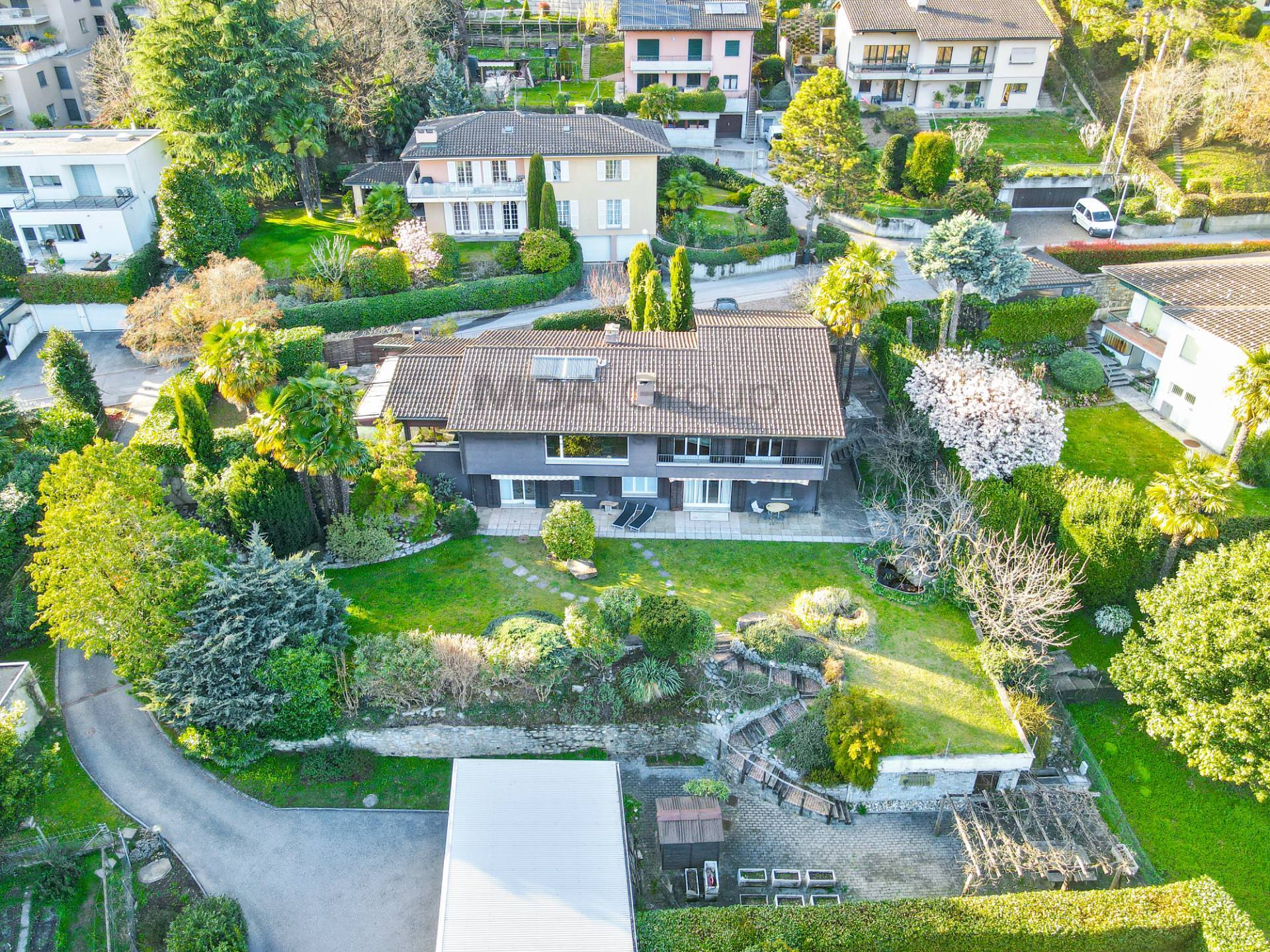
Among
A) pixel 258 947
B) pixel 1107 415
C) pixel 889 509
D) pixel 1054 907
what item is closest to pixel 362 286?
pixel 889 509

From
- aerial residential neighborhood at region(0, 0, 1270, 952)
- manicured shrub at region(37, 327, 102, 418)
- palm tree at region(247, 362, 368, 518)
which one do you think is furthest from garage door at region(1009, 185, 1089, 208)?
manicured shrub at region(37, 327, 102, 418)

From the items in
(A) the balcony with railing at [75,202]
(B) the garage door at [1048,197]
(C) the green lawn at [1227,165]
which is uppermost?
(C) the green lawn at [1227,165]

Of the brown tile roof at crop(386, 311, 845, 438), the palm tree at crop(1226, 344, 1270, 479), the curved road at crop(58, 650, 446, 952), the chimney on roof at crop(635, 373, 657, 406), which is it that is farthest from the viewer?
the chimney on roof at crop(635, 373, 657, 406)

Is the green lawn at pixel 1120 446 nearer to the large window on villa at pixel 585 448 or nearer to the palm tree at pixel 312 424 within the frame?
the large window on villa at pixel 585 448

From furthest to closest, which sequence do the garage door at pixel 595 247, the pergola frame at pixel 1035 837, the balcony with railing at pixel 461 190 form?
the garage door at pixel 595 247, the balcony with railing at pixel 461 190, the pergola frame at pixel 1035 837

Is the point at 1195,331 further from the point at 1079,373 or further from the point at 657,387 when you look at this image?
the point at 657,387

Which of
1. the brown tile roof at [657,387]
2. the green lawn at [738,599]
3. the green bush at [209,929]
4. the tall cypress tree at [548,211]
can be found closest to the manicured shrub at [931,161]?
the brown tile roof at [657,387]

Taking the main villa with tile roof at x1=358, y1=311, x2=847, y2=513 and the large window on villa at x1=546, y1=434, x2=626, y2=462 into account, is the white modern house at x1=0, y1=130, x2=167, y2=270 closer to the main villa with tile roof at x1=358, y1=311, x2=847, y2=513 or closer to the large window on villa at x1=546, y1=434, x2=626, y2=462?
the main villa with tile roof at x1=358, y1=311, x2=847, y2=513
